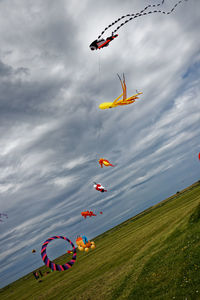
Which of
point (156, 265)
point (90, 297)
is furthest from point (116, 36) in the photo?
point (90, 297)

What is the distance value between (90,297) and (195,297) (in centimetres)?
1623

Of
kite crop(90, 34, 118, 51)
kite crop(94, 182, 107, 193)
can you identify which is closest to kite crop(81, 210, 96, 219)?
kite crop(94, 182, 107, 193)

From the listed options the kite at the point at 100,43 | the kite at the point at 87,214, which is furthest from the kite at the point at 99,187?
the kite at the point at 100,43

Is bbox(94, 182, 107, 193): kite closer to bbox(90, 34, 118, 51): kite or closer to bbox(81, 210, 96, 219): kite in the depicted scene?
bbox(81, 210, 96, 219): kite

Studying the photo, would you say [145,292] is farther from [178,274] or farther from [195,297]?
[195,297]

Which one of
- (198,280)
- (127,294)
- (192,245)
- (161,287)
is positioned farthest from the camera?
(192,245)

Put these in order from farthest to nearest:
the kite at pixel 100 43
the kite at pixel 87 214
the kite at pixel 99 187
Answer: the kite at pixel 87 214 < the kite at pixel 99 187 < the kite at pixel 100 43

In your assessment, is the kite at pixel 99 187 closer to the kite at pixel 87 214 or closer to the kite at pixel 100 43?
the kite at pixel 87 214

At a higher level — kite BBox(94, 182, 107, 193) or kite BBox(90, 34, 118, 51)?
kite BBox(90, 34, 118, 51)

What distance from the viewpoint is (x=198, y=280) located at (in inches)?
701

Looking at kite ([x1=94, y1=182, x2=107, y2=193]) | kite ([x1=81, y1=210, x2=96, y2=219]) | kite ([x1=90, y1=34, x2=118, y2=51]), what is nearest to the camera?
kite ([x1=90, y1=34, x2=118, y2=51])

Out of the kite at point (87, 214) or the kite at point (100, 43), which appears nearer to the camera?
the kite at point (100, 43)

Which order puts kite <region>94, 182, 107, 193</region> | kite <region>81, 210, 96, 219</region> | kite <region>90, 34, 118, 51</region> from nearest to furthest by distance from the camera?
1. kite <region>90, 34, 118, 51</region>
2. kite <region>94, 182, 107, 193</region>
3. kite <region>81, 210, 96, 219</region>

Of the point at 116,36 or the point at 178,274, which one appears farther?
the point at 178,274
